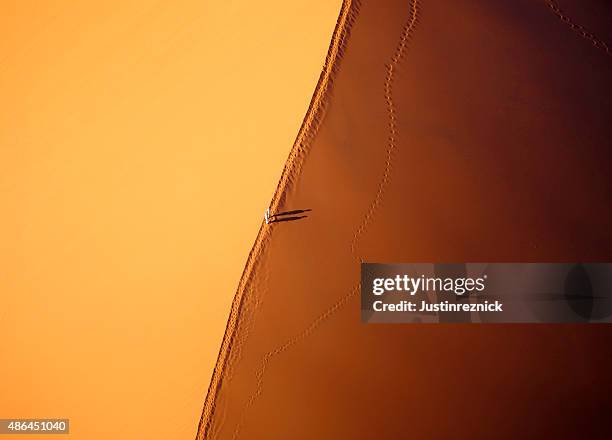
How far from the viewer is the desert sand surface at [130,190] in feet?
4.82

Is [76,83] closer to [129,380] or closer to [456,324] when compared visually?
[129,380]

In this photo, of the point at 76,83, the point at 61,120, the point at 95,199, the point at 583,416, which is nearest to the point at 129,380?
the point at 95,199

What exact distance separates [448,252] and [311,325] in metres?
0.46

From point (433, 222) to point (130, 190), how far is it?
937 mm

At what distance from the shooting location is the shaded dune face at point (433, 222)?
1.39 m

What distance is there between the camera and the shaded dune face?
1.39m

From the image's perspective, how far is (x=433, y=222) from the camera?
1482 millimetres

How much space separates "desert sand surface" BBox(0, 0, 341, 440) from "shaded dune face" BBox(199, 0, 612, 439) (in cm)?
13

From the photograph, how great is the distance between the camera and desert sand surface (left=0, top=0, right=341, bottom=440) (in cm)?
147

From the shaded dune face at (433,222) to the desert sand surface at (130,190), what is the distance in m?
0.13

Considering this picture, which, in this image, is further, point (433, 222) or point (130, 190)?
point (130, 190)

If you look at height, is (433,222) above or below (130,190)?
below

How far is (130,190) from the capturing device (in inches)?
62.8

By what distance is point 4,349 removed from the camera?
5.58 ft
